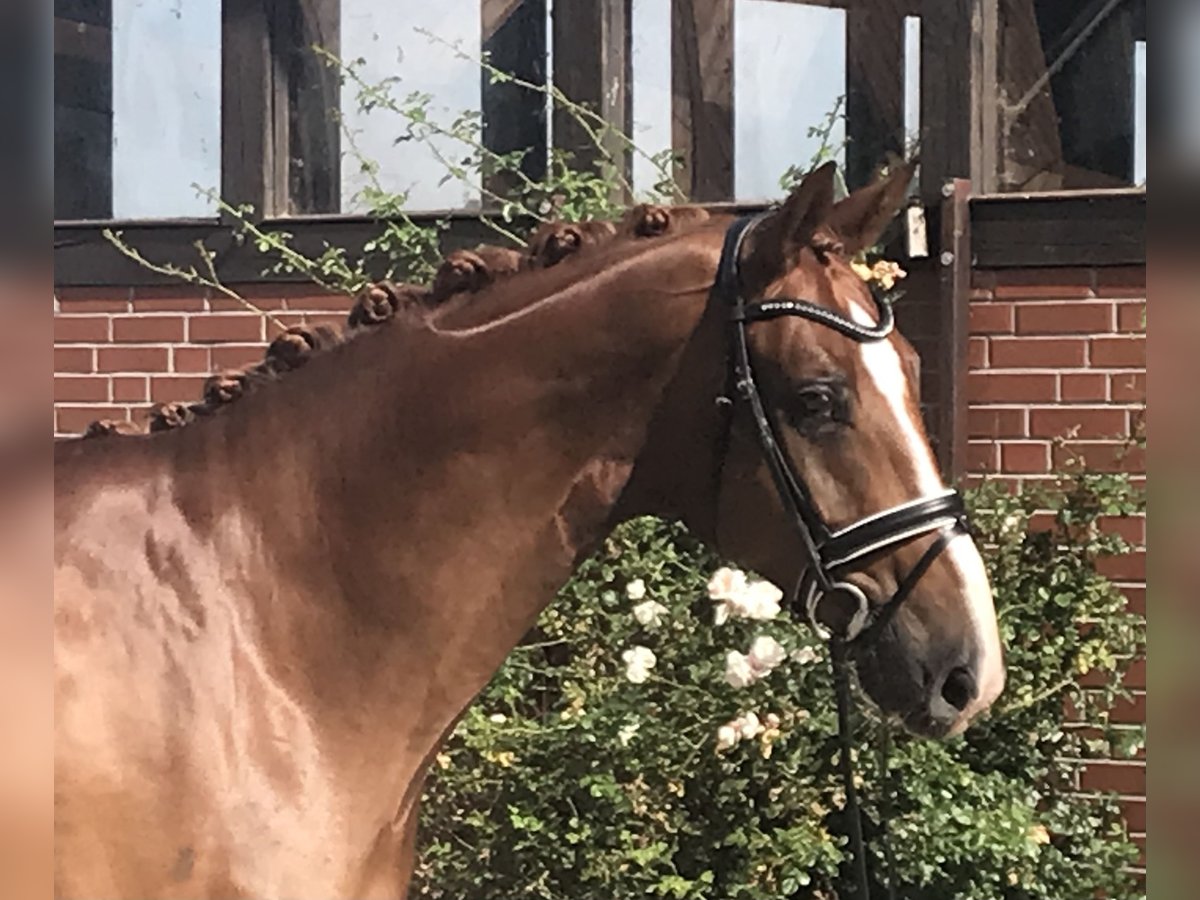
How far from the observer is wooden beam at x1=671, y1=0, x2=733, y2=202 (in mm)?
3416

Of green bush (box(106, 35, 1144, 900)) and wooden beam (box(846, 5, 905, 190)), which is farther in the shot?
wooden beam (box(846, 5, 905, 190))

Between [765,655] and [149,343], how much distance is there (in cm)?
219

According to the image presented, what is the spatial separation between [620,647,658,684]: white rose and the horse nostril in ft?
4.35

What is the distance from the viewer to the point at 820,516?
5.06 feet

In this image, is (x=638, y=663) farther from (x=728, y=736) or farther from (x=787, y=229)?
(x=787, y=229)

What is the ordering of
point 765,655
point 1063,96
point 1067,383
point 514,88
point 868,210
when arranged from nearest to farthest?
point 868,210 → point 765,655 → point 1067,383 → point 1063,96 → point 514,88

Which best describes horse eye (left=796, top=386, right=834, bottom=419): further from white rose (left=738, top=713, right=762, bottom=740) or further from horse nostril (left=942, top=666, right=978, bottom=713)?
white rose (left=738, top=713, right=762, bottom=740)

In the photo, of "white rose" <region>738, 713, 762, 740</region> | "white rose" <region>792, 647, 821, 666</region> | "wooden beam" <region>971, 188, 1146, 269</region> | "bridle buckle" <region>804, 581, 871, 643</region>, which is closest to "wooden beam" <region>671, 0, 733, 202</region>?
"wooden beam" <region>971, 188, 1146, 269</region>

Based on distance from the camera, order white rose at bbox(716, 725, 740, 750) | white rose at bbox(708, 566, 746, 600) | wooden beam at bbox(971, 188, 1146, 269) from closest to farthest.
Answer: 1. white rose at bbox(708, 566, 746, 600)
2. white rose at bbox(716, 725, 740, 750)
3. wooden beam at bbox(971, 188, 1146, 269)

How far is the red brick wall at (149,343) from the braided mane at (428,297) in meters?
2.01

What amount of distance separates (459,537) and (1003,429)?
6.69 ft

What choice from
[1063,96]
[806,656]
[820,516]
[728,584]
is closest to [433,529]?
[820,516]

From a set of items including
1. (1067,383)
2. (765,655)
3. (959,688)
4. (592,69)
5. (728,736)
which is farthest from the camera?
(592,69)

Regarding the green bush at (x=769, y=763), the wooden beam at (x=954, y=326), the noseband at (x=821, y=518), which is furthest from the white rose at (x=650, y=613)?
the noseband at (x=821, y=518)
